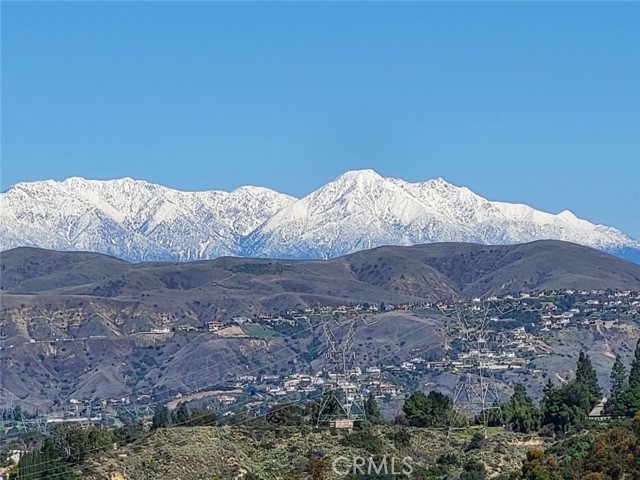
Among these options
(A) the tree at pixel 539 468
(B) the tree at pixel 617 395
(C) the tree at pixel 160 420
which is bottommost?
(A) the tree at pixel 539 468

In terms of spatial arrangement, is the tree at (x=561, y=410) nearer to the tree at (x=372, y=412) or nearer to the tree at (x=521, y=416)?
the tree at (x=521, y=416)

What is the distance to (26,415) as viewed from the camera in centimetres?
18725

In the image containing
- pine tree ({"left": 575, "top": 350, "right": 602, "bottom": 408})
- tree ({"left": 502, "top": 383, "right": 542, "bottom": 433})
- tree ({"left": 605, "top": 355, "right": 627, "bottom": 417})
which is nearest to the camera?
tree ({"left": 502, "top": 383, "right": 542, "bottom": 433})

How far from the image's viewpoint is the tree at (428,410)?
293ft

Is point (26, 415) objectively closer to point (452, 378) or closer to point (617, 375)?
point (452, 378)

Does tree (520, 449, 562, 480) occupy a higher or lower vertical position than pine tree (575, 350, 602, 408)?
lower

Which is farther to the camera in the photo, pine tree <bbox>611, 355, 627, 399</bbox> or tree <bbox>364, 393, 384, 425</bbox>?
pine tree <bbox>611, 355, 627, 399</bbox>

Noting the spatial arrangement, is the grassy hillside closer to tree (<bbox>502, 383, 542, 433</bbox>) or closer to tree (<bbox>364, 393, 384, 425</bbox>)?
tree (<bbox>502, 383, 542, 433</bbox>)

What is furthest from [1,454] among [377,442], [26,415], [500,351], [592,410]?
[500,351]

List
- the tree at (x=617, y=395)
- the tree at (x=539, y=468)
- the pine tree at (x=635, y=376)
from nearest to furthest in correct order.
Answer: the tree at (x=539, y=468) → the tree at (x=617, y=395) → the pine tree at (x=635, y=376)

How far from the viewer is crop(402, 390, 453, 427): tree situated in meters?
89.2

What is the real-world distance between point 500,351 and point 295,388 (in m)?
27.9

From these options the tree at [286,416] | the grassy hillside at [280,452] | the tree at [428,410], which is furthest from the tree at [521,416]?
the tree at [286,416]

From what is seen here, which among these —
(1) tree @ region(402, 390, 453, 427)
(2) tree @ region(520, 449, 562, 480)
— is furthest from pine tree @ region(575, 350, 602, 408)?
(2) tree @ region(520, 449, 562, 480)
